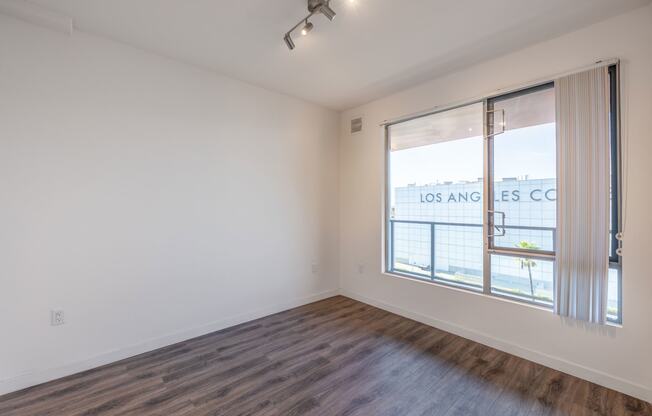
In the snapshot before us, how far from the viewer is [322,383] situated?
216cm

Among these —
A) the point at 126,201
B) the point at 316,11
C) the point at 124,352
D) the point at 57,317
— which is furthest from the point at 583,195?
the point at 57,317

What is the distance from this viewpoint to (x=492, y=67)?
2738mm

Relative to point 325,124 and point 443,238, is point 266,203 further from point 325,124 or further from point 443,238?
point 443,238

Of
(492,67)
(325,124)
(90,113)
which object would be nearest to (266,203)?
(325,124)

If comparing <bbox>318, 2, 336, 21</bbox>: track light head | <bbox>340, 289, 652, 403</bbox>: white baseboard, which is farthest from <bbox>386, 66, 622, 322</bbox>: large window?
<bbox>318, 2, 336, 21</bbox>: track light head

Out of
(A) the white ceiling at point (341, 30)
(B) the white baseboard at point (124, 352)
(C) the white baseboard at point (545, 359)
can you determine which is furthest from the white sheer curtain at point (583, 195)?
(B) the white baseboard at point (124, 352)

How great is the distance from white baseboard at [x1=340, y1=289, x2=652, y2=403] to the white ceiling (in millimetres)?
2691

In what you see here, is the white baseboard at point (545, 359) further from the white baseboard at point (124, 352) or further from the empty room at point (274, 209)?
the white baseboard at point (124, 352)

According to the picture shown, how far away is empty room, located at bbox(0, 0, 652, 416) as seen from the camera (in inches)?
79.7

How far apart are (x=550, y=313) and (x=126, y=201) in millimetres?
3793

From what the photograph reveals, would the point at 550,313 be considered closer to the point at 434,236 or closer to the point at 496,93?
the point at 434,236

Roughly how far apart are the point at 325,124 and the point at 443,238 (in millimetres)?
2252

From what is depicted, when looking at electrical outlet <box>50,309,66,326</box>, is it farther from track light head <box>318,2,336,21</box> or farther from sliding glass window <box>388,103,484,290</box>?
sliding glass window <box>388,103,484,290</box>

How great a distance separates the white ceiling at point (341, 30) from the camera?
203 centimetres
